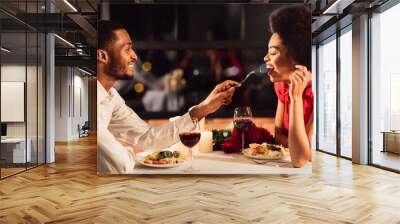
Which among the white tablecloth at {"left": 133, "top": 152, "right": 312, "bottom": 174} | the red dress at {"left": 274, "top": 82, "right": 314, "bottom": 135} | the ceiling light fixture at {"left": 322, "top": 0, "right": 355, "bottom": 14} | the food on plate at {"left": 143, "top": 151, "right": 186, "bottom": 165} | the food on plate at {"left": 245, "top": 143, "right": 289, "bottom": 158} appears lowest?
the white tablecloth at {"left": 133, "top": 152, "right": 312, "bottom": 174}

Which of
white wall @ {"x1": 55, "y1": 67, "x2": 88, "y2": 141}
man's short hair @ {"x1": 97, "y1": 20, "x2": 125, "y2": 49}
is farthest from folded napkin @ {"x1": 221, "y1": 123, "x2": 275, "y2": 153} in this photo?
white wall @ {"x1": 55, "y1": 67, "x2": 88, "y2": 141}

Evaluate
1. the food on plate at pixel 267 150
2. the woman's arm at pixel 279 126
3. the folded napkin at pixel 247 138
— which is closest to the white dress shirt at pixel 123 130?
the folded napkin at pixel 247 138

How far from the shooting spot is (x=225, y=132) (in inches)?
195

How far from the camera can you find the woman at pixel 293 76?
15.9 ft

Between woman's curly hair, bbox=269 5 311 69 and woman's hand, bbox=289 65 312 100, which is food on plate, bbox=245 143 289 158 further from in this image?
woman's curly hair, bbox=269 5 311 69

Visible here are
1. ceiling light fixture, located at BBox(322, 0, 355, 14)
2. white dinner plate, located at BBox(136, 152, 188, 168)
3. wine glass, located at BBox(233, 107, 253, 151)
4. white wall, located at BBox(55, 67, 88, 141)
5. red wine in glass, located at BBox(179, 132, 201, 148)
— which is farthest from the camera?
white wall, located at BBox(55, 67, 88, 141)

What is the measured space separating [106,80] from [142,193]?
1657 millimetres

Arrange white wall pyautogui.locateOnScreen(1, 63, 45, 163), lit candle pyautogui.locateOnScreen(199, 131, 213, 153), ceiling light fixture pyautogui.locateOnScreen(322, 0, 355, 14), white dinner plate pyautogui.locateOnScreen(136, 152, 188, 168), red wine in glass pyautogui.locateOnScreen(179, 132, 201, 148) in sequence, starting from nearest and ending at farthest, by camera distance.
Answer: red wine in glass pyautogui.locateOnScreen(179, 132, 201, 148) < white dinner plate pyautogui.locateOnScreen(136, 152, 188, 168) < lit candle pyautogui.locateOnScreen(199, 131, 213, 153) < ceiling light fixture pyautogui.locateOnScreen(322, 0, 355, 14) < white wall pyautogui.locateOnScreen(1, 63, 45, 163)

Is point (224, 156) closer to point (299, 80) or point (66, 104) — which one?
point (299, 80)

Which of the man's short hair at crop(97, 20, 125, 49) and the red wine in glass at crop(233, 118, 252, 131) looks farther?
the man's short hair at crop(97, 20, 125, 49)

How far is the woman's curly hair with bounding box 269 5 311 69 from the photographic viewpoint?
16.3 feet

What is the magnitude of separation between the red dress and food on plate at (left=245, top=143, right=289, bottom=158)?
0.80 ft

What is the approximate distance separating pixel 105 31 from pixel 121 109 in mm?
1071

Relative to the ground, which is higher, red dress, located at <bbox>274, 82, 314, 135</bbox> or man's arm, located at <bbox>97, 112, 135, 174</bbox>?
red dress, located at <bbox>274, 82, 314, 135</bbox>
